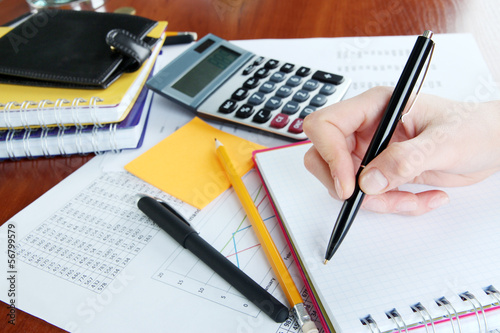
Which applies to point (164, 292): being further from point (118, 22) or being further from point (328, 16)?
point (328, 16)

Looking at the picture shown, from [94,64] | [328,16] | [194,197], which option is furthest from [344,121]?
[328,16]

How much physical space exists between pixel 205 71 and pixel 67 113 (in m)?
0.24

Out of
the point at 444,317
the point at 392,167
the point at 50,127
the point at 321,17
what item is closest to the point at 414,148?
the point at 392,167

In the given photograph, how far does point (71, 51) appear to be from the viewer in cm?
67

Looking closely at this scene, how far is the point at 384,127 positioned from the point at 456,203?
0.44 feet

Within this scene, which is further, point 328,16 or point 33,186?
point 328,16

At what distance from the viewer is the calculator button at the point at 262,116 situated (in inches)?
24.7

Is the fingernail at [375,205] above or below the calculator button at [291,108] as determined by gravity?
below

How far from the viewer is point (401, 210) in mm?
470

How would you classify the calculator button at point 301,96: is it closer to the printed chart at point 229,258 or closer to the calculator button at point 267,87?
the calculator button at point 267,87

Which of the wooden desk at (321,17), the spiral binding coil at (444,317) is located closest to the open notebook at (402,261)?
the spiral binding coil at (444,317)

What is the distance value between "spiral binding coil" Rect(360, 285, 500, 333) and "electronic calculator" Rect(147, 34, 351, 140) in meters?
0.28

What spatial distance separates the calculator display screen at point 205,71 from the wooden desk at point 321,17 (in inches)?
5.1

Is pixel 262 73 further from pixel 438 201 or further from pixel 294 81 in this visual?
pixel 438 201
